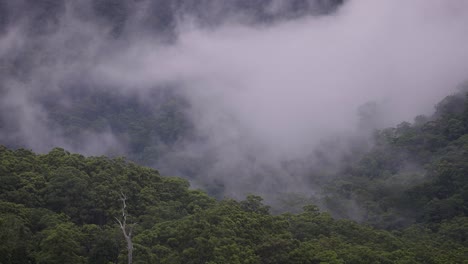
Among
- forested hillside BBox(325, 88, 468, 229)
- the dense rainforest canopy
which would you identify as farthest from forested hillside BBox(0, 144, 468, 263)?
forested hillside BBox(325, 88, 468, 229)

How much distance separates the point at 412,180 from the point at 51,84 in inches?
3936

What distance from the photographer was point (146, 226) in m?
33.7

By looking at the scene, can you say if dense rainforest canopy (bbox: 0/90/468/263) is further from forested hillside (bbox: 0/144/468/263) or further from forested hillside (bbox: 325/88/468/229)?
forested hillside (bbox: 325/88/468/229)

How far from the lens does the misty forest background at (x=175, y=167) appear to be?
3008 centimetres

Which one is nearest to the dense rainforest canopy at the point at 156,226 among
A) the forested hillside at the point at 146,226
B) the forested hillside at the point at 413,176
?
the forested hillside at the point at 146,226

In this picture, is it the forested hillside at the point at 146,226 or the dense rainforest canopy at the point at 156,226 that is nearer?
the forested hillside at the point at 146,226

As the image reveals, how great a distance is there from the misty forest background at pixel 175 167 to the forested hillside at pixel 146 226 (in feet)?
0.35

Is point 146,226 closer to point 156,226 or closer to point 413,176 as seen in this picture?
point 156,226

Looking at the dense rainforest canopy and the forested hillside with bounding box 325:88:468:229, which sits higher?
the forested hillside with bounding box 325:88:468:229

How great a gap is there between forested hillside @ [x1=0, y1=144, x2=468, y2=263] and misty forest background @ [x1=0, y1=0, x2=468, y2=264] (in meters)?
0.11

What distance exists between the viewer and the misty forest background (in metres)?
30.1

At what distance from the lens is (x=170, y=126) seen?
394ft

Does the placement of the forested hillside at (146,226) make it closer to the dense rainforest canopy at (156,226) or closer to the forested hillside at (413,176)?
the dense rainforest canopy at (156,226)

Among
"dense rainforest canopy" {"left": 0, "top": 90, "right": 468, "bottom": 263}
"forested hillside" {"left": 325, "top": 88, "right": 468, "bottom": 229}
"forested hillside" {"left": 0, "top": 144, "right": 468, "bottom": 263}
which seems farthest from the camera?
"forested hillside" {"left": 325, "top": 88, "right": 468, "bottom": 229}
